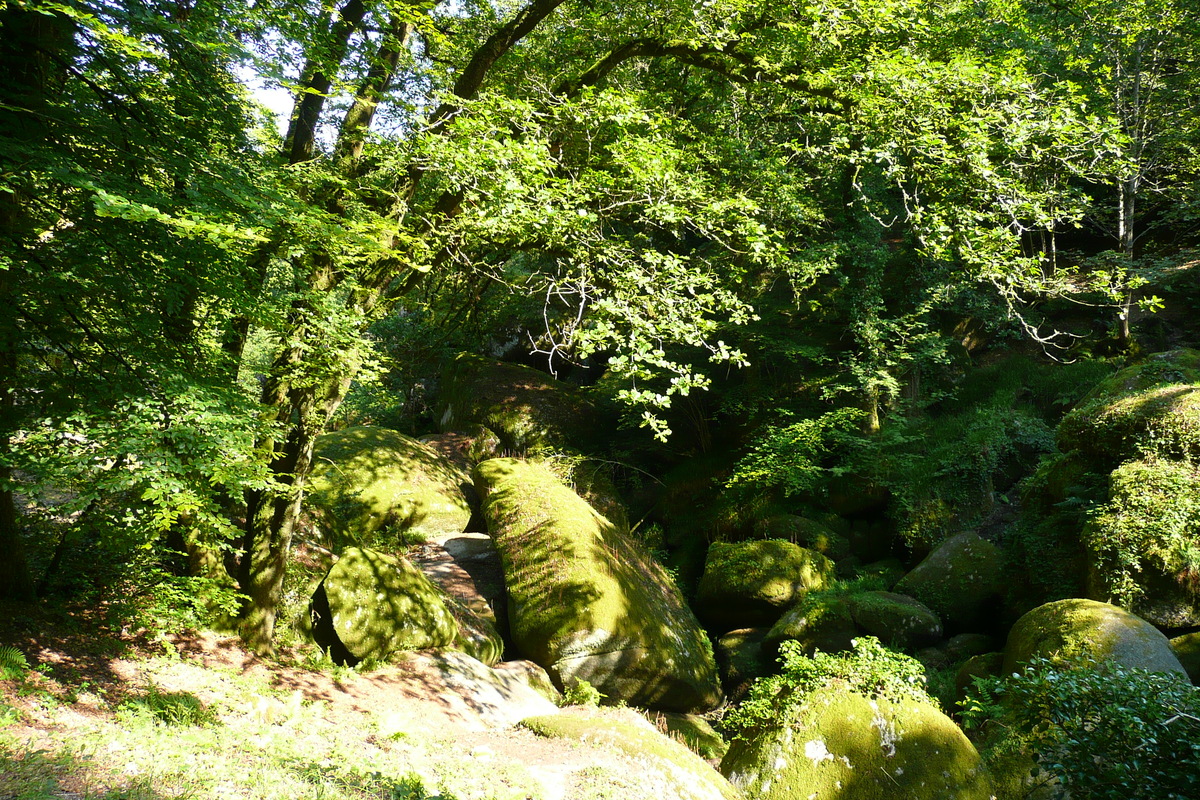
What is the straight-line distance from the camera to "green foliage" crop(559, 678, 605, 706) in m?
7.24

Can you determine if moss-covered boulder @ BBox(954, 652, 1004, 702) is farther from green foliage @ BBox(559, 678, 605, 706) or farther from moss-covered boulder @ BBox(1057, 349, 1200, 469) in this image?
green foliage @ BBox(559, 678, 605, 706)

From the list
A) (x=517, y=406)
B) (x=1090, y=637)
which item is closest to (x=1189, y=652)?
(x=1090, y=637)

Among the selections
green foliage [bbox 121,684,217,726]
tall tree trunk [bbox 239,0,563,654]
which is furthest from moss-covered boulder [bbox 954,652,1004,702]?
tall tree trunk [bbox 239,0,563,654]

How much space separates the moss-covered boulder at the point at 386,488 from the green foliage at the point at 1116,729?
8.01 m

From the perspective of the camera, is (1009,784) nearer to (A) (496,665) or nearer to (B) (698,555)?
(A) (496,665)

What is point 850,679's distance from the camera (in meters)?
5.45

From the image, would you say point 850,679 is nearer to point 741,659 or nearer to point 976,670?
point 976,670

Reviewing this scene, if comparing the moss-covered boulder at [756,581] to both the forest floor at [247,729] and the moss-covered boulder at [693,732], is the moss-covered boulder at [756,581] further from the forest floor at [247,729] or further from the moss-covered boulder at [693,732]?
the forest floor at [247,729]

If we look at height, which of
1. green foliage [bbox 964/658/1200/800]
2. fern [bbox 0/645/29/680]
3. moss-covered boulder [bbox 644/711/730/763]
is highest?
green foliage [bbox 964/658/1200/800]

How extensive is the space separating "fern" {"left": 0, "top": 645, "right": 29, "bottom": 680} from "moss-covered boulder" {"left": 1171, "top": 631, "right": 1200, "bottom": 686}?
31.6 feet

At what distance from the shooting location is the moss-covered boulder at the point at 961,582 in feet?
28.9

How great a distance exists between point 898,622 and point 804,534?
2.80 m

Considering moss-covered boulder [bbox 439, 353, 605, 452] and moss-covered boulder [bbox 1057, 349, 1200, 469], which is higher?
moss-covered boulder [bbox 1057, 349, 1200, 469]

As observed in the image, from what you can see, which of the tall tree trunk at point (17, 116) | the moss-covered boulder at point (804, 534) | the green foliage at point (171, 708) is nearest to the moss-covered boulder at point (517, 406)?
the moss-covered boulder at point (804, 534)
